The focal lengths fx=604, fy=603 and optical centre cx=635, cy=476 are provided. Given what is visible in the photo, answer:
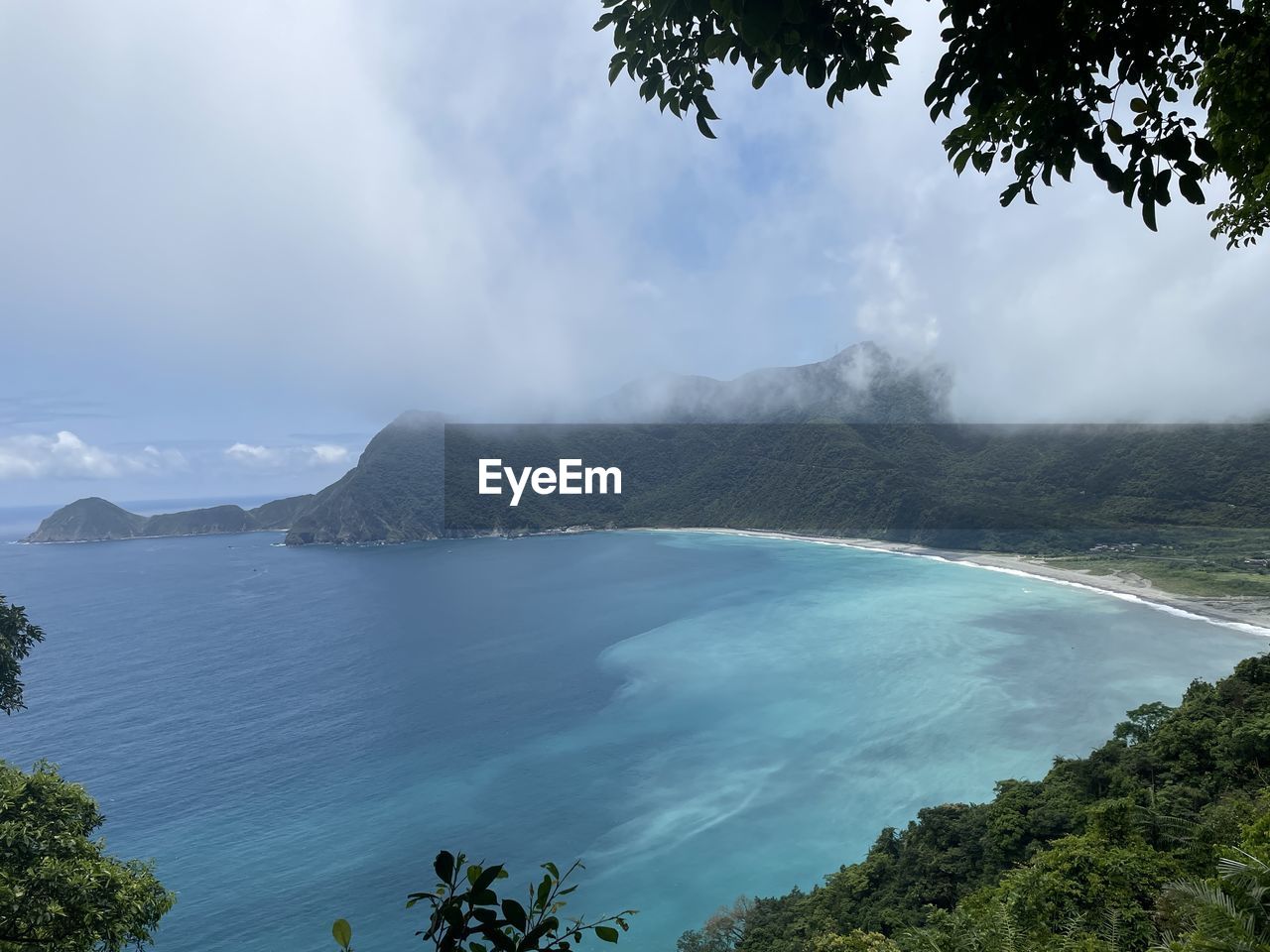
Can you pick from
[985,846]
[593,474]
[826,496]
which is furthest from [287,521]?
[985,846]

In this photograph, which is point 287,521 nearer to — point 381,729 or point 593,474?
point 593,474

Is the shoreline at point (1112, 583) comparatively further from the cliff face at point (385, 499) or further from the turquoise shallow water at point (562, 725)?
the cliff face at point (385, 499)

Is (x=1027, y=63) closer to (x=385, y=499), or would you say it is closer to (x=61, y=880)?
(x=61, y=880)

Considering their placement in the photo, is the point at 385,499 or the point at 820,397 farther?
the point at 820,397

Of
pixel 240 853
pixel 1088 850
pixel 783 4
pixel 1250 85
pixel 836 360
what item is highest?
pixel 836 360

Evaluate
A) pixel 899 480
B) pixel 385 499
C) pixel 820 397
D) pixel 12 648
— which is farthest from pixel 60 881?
pixel 820 397

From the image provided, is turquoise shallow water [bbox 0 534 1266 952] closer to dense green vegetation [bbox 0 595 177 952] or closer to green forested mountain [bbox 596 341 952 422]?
dense green vegetation [bbox 0 595 177 952]
